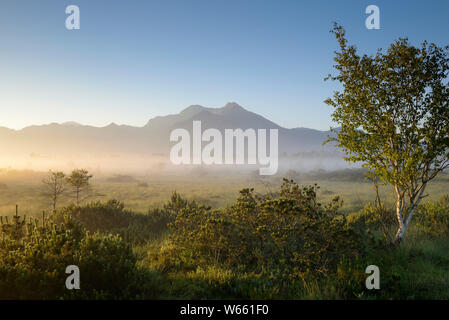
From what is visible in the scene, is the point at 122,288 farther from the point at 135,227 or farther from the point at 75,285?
the point at 135,227

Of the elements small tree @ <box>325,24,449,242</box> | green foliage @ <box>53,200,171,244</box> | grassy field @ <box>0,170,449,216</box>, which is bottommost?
grassy field @ <box>0,170,449,216</box>

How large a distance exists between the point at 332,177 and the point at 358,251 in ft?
214

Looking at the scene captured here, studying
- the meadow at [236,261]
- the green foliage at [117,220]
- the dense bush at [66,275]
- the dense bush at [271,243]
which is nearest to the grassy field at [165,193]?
the dense bush at [271,243]

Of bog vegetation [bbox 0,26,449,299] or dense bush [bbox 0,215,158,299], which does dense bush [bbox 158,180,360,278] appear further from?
dense bush [bbox 0,215,158,299]

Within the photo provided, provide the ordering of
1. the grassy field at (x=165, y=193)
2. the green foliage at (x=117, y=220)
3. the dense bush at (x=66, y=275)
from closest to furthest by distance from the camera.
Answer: the dense bush at (x=66, y=275) < the green foliage at (x=117, y=220) < the grassy field at (x=165, y=193)

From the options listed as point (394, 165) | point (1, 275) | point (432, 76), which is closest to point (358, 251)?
point (394, 165)

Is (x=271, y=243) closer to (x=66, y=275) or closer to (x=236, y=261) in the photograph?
(x=236, y=261)

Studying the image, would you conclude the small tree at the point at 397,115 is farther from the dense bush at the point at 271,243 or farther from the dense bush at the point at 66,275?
the dense bush at the point at 66,275

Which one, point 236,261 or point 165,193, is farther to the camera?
point 165,193

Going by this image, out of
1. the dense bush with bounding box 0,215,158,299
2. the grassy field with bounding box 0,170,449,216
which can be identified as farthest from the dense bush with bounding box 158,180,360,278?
the grassy field with bounding box 0,170,449,216

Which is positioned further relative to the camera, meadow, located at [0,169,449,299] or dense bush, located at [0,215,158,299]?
meadow, located at [0,169,449,299]

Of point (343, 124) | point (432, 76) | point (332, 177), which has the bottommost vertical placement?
point (332, 177)

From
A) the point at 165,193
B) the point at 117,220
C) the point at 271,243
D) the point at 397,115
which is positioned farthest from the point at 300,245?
the point at 165,193

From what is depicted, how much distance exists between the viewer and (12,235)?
26.7 feet
